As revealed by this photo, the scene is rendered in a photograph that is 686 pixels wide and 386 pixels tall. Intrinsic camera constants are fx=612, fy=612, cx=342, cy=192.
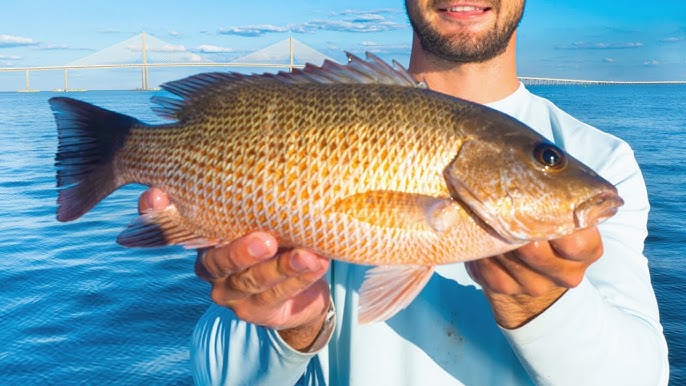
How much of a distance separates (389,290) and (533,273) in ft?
1.62

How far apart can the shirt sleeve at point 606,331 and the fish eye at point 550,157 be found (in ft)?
1.45

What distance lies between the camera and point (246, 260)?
209 cm

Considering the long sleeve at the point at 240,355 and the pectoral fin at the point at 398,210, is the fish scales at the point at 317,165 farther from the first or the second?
the long sleeve at the point at 240,355

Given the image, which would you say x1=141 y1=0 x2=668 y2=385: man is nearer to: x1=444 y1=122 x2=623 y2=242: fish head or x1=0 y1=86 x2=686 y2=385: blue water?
x1=444 y1=122 x2=623 y2=242: fish head

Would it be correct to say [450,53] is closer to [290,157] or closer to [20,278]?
[290,157]

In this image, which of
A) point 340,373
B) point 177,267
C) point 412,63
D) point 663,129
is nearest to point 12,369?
point 177,267

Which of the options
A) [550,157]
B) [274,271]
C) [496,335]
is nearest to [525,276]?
[550,157]

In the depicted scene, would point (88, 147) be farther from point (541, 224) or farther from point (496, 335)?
point (496, 335)

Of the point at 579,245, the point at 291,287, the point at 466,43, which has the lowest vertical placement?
the point at 291,287

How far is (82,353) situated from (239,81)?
529cm

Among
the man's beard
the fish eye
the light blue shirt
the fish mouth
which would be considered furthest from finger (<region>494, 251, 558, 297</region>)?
the man's beard

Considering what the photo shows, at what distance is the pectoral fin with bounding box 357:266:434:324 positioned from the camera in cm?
212

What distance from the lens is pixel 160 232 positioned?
7.59ft

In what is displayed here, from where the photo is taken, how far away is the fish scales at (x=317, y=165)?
204cm
